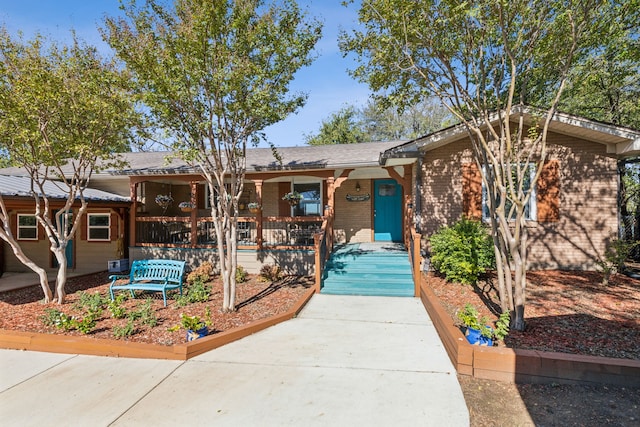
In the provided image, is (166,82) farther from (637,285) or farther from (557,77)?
(637,285)

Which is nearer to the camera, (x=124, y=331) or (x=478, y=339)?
(x=478, y=339)

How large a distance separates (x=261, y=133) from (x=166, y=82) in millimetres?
1895

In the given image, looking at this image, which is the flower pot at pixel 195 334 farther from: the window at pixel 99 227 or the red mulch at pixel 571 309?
the window at pixel 99 227

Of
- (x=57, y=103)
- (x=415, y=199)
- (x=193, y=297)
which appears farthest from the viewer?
(x=415, y=199)

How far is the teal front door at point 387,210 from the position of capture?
36.3 feet

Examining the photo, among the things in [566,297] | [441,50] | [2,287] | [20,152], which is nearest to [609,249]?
[566,297]

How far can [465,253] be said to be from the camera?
23.1 ft

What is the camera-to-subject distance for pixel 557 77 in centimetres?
636

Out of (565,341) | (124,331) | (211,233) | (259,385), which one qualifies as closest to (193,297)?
(124,331)

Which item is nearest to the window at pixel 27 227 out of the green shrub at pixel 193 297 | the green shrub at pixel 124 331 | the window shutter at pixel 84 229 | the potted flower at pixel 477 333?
the window shutter at pixel 84 229

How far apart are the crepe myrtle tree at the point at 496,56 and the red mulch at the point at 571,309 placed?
1.45 ft

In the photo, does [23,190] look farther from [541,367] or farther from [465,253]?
[541,367]

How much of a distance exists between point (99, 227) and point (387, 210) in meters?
10.1

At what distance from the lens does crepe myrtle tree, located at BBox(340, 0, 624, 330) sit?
187 inches
